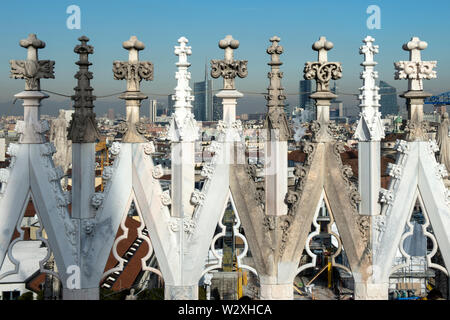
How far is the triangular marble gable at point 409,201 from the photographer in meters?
8.68

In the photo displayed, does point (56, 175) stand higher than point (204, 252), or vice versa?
point (56, 175)

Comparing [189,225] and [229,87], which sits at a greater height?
[229,87]

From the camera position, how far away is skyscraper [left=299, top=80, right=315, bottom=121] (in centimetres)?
898

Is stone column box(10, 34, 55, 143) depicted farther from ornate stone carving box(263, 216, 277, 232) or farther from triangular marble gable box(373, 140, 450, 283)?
triangular marble gable box(373, 140, 450, 283)

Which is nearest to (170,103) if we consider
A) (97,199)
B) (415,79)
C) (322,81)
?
(97,199)

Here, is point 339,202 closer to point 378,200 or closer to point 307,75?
point 378,200

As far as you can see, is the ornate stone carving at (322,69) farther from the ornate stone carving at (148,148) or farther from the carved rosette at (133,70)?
the ornate stone carving at (148,148)

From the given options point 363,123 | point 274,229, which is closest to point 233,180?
point 274,229

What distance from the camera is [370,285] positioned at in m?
8.78

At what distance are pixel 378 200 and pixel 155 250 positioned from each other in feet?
11.5

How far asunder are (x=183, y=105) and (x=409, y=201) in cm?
372

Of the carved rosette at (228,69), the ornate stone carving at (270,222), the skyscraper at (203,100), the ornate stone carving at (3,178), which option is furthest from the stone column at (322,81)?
the ornate stone carving at (3,178)

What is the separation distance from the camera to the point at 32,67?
27.9 feet

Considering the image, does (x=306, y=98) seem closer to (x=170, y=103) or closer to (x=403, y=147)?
(x=403, y=147)
